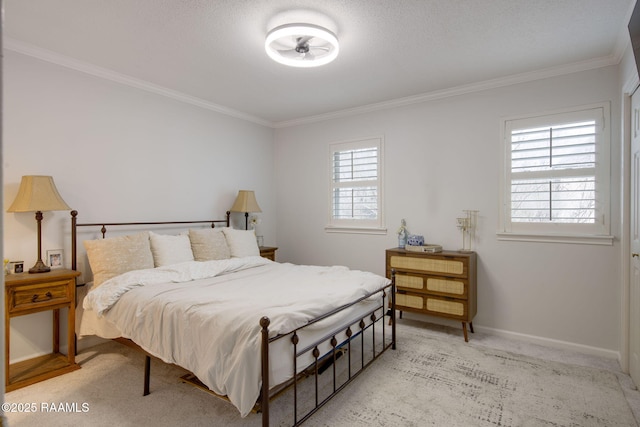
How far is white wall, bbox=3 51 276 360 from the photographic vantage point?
302 cm

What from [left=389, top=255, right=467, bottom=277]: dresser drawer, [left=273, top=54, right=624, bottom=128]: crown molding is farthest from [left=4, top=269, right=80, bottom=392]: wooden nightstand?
[left=273, top=54, right=624, bottom=128]: crown molding

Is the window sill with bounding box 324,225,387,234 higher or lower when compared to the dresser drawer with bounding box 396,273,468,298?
higher

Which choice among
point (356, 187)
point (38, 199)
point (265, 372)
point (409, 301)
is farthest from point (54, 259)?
point (409, 301)

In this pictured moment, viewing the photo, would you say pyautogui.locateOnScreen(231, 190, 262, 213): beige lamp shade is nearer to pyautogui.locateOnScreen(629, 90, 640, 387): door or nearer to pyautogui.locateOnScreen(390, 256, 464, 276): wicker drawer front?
pyautogui.locateOnScreen(390, 256, 464, 276): wicker drawer front

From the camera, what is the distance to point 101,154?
11.5ft

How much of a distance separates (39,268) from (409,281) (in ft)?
11.5

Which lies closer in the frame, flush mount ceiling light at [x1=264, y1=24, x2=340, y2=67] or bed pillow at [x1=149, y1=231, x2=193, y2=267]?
flush mount ceiling light at [x1=264, y1=24, x2=340, y2=67]

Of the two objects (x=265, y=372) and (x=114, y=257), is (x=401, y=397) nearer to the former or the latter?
(x=265, y=372)

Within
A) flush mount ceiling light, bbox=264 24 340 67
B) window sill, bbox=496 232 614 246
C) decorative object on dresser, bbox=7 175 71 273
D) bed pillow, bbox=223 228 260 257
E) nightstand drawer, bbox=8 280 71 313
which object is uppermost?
flush mount ceiling light, bbox=264 24 340 67

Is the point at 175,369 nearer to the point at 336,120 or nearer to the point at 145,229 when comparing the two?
the point at 145,229

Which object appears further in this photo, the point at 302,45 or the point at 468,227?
the point at 468,227

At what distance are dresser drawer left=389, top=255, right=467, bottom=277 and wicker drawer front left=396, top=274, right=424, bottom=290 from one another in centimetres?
9

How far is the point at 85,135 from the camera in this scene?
11.2 ft

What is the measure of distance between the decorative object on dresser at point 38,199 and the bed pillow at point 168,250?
2.65 feet
